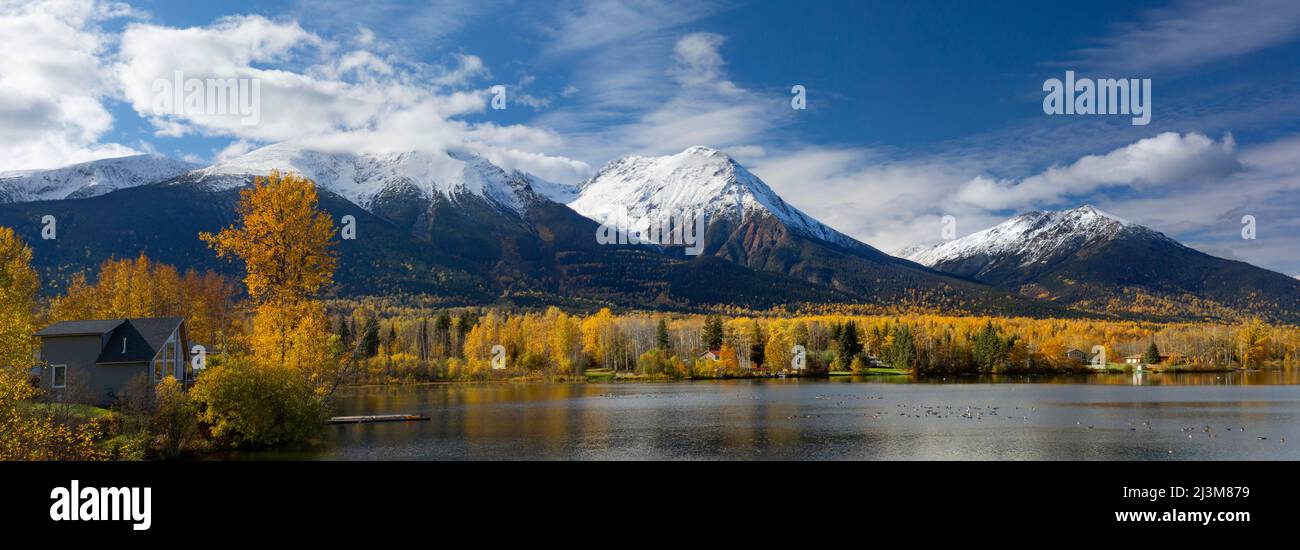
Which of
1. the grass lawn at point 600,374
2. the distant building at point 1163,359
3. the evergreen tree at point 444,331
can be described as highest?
the evergreen tree at point 444,331

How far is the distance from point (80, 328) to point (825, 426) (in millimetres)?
43734

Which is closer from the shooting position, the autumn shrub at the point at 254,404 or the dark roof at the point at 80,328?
the autumn shrub at the point at 254,404

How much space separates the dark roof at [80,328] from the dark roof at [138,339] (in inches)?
23.2

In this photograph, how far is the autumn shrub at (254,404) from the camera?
38844mm

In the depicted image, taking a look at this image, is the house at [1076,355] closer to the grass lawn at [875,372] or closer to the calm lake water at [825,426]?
the grass lawn at [875,372]

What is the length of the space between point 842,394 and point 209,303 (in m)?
60.0

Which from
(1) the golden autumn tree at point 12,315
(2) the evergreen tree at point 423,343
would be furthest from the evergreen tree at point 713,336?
(1) the golden autumn tree at point 12,315

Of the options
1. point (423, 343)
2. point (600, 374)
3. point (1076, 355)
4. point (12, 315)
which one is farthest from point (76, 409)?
point (1076, 355)

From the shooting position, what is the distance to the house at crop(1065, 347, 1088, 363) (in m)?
159

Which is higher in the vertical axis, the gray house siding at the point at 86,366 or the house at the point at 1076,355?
the gray house siding at the point at 86,366

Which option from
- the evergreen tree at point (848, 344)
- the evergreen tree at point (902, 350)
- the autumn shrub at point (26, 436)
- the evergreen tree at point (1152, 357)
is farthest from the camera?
the evergreen tree at point (1152, 357)

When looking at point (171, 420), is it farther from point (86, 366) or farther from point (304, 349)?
point (86, 366)

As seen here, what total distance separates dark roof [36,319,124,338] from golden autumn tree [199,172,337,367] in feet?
35.1
